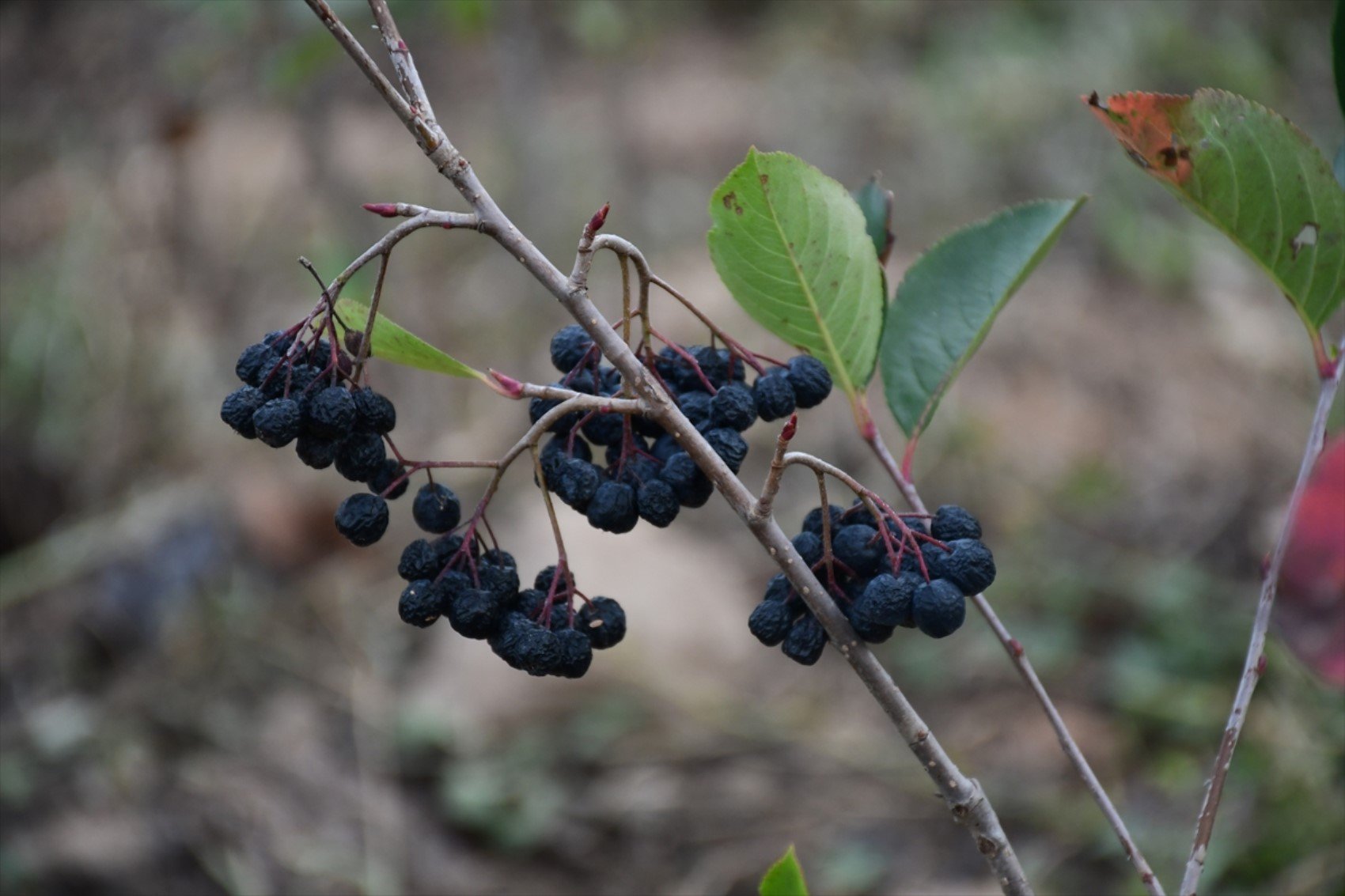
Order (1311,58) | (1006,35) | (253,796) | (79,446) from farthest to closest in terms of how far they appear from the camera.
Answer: (1006,35) < (1311,58) < (79,446) < (253,796)

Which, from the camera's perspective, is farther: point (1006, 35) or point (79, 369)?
point (1006, 35)

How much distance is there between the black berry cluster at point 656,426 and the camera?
0.85 metres

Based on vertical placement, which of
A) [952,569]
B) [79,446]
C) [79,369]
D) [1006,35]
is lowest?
[952,569]

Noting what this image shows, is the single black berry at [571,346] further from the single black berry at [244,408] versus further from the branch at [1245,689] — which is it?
the branch at [1245,689]

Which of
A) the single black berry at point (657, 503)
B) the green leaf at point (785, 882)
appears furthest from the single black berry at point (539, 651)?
the green leaf at point (785, 882)

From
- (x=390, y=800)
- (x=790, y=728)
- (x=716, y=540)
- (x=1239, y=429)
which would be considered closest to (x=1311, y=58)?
(x=1239, y=429)

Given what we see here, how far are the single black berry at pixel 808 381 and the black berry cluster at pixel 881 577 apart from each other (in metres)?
0.10

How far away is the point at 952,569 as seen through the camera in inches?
32.1

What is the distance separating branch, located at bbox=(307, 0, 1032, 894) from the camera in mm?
757

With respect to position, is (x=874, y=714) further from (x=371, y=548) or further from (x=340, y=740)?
(x=371, y=548)

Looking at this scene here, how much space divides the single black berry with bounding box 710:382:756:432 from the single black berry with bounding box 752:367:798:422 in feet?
0.09

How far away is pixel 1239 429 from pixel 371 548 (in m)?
2.54

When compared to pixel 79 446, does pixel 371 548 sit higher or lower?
lower

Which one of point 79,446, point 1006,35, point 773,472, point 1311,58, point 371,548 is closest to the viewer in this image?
point 773,472
